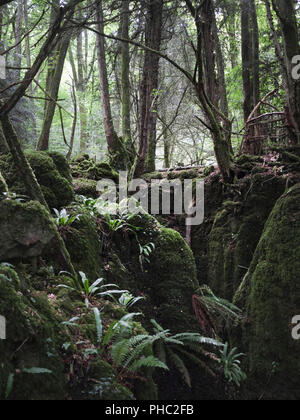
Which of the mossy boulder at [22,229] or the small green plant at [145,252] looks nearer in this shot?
the mossy boulder at [22,229]

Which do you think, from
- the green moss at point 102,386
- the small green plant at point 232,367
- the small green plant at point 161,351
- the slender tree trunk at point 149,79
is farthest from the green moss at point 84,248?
the slender tree trunk at point 149,79

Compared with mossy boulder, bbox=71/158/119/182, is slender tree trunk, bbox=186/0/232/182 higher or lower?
higher

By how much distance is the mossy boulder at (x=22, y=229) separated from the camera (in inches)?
110

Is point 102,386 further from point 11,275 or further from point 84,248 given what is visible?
point 84,248

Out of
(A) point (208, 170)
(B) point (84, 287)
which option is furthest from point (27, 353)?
(A) point (208, 170)

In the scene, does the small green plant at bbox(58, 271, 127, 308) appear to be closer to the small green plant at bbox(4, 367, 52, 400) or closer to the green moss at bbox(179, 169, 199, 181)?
the small green plant at bbox(4, 367, 52, 400)

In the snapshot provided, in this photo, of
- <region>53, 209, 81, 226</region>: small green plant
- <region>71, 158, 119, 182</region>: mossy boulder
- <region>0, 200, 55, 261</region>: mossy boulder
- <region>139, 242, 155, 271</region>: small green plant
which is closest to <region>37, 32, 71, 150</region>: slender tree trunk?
<region>71, 158, 119, 182</region>: mossy boulder

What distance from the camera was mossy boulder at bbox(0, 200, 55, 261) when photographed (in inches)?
110

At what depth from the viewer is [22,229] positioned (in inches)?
A: 111

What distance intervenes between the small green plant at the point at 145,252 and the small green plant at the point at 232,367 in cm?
154

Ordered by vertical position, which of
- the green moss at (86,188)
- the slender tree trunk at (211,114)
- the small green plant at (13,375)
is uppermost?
the slender tree trunk at (211,114)

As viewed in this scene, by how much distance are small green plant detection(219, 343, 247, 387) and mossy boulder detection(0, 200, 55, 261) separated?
7.38 feet

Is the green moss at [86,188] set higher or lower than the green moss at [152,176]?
lower

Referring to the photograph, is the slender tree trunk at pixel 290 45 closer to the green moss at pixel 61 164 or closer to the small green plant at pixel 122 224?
the small green plant at pixel 122 224
